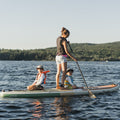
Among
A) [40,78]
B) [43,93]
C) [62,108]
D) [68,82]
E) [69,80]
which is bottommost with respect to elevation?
[62,108]

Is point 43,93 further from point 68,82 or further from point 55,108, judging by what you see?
point 55,108

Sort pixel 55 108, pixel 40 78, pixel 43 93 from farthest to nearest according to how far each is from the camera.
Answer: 1. pixel 43 93
2. pixel 40 78
3. pixel 55 108

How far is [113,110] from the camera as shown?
362 inches

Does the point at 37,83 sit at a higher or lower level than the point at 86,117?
higher

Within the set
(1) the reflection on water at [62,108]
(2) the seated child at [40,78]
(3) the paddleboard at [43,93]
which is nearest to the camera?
(1) the reflection on water at [62,108]

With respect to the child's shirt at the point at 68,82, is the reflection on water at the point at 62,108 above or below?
below

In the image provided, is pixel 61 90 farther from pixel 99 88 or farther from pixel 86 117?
pixel 86 117

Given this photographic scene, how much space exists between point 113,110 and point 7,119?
4184mm

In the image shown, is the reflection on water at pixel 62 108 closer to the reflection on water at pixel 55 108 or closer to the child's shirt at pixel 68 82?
the reflection on water at pixel 55 108

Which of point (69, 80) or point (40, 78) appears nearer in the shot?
point (40, 78)

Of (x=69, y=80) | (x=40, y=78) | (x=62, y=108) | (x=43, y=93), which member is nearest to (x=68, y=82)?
(x=69, y=80)

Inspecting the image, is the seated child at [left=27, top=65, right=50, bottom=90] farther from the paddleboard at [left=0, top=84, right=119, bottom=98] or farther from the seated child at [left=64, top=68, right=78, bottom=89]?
the seated child at [left=64, top=68, right=78, bottom=89]

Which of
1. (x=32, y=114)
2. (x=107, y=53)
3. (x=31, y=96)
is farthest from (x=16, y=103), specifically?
(x=107, y=53)

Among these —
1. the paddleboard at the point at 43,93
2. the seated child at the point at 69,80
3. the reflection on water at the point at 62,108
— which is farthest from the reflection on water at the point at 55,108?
the seated child at the point at 69,80
